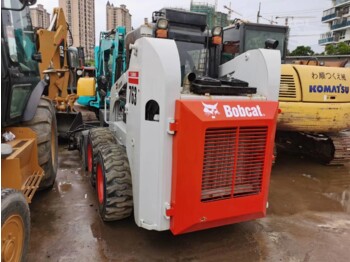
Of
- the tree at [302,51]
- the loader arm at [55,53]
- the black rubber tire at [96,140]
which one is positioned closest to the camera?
the black rubber tire at [96,140]

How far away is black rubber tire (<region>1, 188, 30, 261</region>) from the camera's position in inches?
78.3

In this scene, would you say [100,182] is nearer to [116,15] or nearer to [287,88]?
[287,88]

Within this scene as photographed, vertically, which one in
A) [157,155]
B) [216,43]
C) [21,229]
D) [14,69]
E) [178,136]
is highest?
[216,43]

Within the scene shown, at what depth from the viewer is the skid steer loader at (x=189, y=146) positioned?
2.56 m

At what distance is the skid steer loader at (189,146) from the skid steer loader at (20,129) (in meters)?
0.75

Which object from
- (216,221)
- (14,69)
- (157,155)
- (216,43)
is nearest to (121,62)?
(216,43)

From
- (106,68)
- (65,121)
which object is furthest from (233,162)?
(65,121)

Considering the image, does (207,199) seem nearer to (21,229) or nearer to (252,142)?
(252,142)

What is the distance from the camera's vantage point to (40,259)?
2775mm

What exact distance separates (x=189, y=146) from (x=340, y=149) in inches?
170

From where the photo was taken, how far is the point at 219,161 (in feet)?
8.95

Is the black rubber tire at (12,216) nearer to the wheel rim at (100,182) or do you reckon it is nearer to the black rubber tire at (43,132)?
the wheel rim at (100,182)

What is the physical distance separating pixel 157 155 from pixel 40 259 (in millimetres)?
1365

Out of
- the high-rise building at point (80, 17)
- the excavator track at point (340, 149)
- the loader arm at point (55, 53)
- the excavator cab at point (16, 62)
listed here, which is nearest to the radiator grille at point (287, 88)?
the excavator track at point (340, 149)
